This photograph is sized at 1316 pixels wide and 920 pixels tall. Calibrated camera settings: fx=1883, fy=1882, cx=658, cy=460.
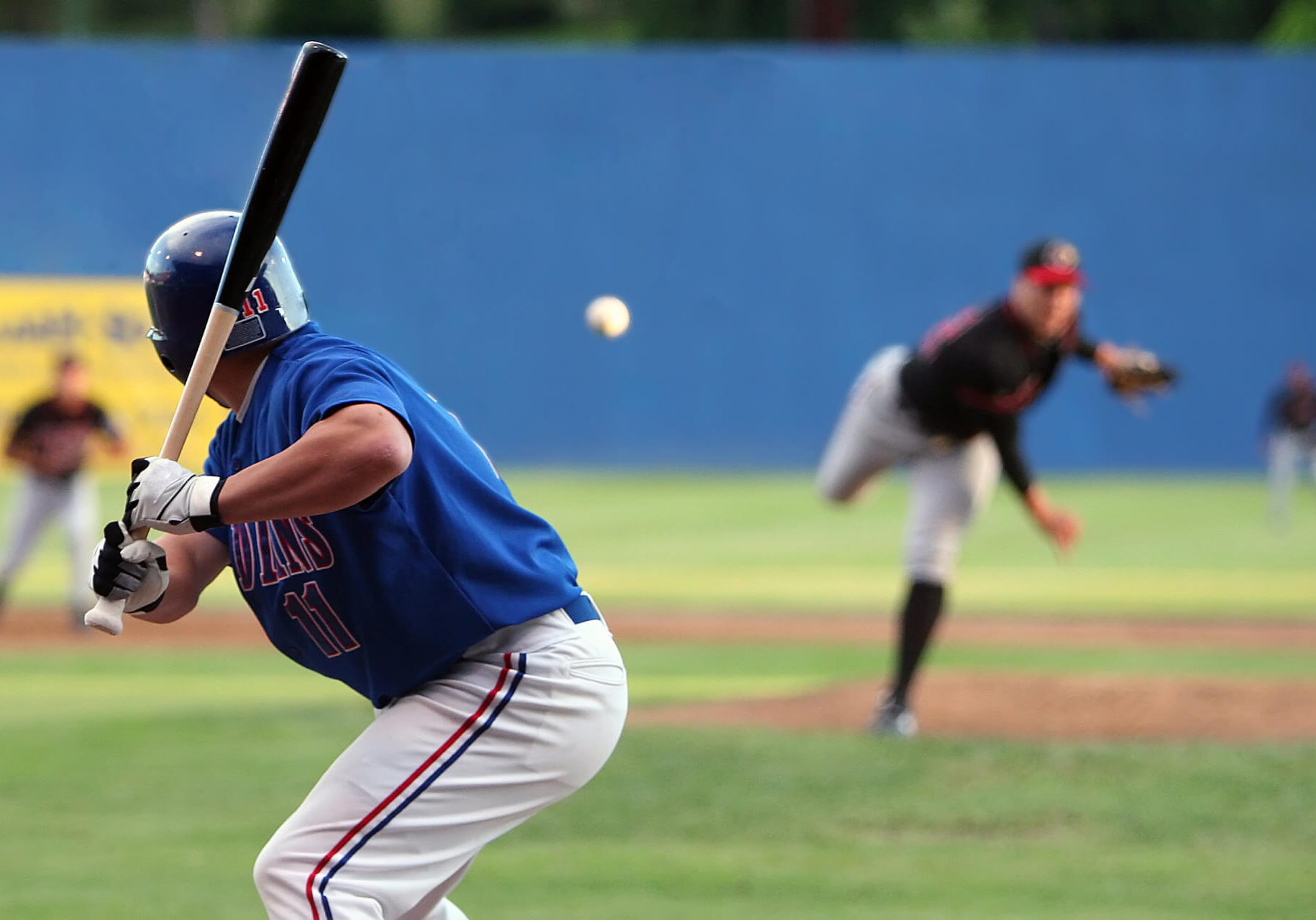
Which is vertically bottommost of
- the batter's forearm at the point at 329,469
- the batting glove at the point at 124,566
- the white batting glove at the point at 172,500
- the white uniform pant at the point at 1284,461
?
the white uniform pant at the point at 1284,461

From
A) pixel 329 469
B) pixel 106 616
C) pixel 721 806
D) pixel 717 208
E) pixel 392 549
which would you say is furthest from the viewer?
pixel 717 208

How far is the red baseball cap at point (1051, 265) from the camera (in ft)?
28.1

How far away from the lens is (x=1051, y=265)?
857 centimetres

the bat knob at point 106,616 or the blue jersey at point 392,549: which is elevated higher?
the blue jersey at point 392,549

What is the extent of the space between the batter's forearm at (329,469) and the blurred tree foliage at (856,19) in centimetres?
3864

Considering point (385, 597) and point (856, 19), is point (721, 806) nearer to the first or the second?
point (385, 597)

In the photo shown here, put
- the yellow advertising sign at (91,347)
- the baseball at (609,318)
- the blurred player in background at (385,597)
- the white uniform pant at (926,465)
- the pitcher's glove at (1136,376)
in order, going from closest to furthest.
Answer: the blurred player in background at (385,597), the baseball at (609,318), the white uniform pant at (926,465), the pitcher's glove at (1136,376), the yellow advertising sign at (91,347)

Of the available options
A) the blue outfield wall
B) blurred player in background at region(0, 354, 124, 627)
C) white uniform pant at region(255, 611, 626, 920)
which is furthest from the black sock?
the blue outfield wall

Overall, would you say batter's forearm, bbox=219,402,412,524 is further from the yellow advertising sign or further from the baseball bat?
the yellow advertising sign

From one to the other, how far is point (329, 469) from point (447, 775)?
0.71 meters

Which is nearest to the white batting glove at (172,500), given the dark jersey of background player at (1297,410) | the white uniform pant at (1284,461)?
the white uniform pant at (1284,461)

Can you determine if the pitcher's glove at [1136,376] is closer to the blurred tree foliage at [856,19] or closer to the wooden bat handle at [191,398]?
the wooden bat handle at [191,398]

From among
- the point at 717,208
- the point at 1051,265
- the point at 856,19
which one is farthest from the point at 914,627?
the point at 856,19

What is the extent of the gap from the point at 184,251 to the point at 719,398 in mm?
28386
